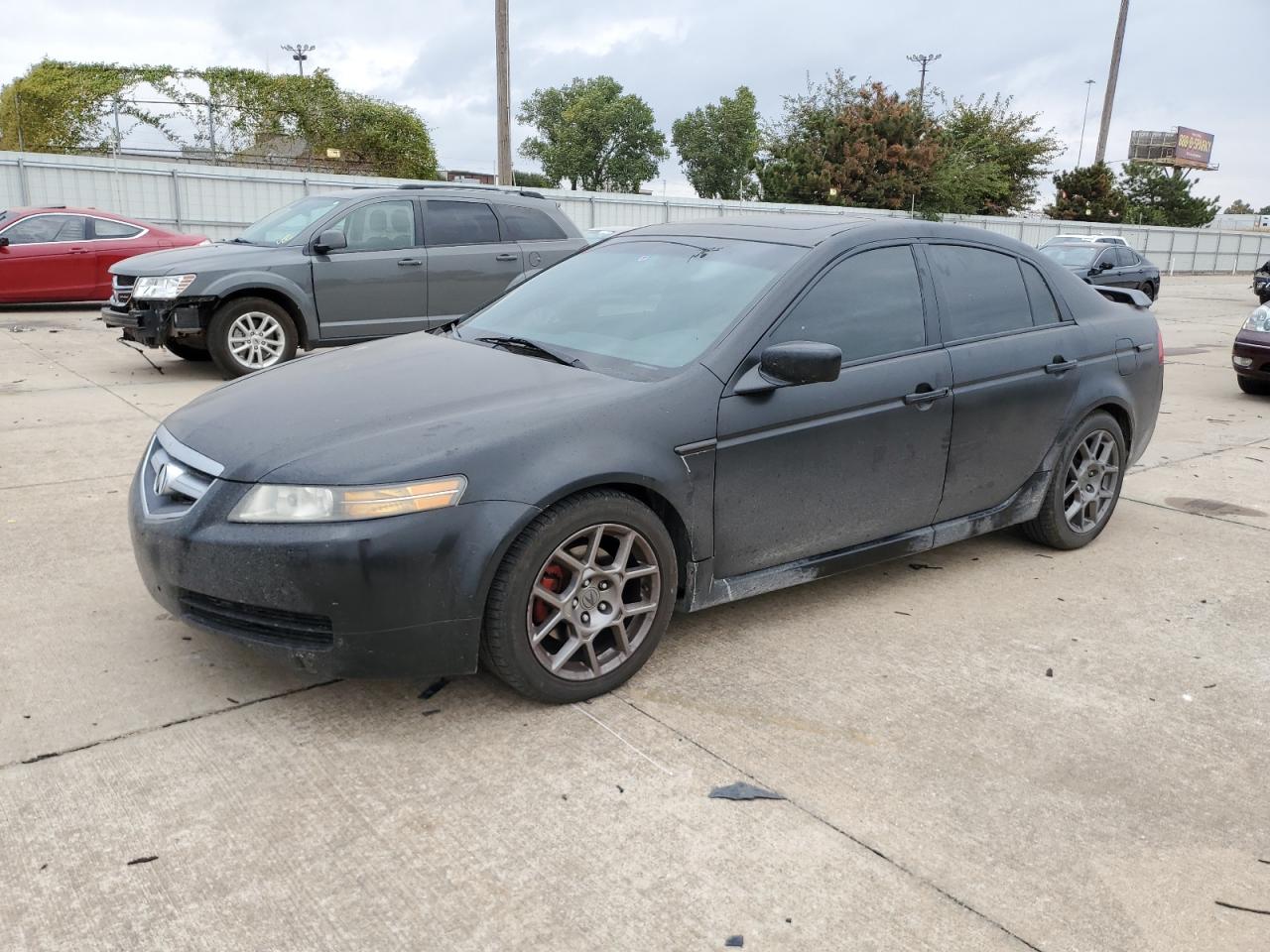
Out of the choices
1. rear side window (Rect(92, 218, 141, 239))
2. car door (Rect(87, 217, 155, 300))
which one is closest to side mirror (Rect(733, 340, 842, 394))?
car door (Rect(87, 217, 155, 300))

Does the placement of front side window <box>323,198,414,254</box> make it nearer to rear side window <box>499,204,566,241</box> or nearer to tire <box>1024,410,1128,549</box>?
rear side window <box>499,204,566,241</box>

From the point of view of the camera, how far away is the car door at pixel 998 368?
4402 millimetres

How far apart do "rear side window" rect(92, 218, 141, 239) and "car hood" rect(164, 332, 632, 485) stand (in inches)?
478

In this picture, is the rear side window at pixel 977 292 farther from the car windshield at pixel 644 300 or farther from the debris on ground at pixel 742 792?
the debris on ground at pixel 742 792

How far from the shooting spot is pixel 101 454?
6594 mm

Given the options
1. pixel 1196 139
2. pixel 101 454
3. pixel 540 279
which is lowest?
pixel 101 454

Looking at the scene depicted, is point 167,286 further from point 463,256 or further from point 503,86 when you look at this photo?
point 503,86

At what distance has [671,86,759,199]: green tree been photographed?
85188 millimetres

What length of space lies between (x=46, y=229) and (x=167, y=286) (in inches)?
262

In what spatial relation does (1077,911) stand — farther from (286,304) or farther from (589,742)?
(286,304)

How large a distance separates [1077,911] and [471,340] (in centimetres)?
Answer: 296

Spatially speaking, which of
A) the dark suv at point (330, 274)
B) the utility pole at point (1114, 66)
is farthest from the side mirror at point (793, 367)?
the utility pole at point (1114, 66)

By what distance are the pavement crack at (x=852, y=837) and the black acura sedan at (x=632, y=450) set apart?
282mm

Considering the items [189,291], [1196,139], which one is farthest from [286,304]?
[1196,139]
